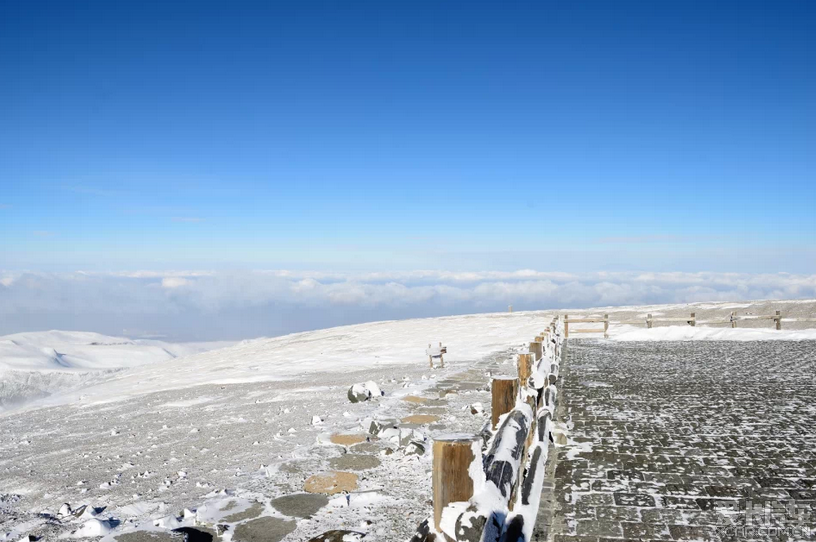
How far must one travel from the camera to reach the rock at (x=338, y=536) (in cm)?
477

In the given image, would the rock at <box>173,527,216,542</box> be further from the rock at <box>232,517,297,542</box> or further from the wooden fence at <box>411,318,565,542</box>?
the wooden fence at <box>411,318,565,542</box>

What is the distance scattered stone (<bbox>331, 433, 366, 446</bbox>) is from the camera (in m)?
7.91

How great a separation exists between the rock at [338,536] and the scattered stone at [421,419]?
162 inches

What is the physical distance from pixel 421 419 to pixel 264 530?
14.5 ft

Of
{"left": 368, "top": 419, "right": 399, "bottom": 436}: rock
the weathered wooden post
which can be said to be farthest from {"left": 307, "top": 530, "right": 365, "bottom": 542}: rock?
{"left": 368, "top": 419, "right": 399, "bottom": 436}: rock

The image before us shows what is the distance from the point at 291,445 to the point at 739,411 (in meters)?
7.18

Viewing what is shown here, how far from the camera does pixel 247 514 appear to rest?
17.9ft

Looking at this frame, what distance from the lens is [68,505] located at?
614 cm

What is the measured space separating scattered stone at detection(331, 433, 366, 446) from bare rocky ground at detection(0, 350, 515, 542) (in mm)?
39

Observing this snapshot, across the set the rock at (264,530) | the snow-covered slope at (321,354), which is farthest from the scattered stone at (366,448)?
the snow-covered slope at (321,354)

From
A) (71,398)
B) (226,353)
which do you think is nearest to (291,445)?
(71,398)

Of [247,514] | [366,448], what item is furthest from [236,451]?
[247,514]

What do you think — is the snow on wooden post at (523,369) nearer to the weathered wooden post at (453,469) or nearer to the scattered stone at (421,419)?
the scattered stone at (421,419)

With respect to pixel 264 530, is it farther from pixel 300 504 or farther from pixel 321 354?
pixel 321 354
